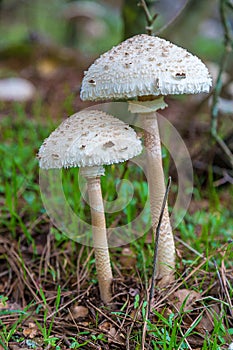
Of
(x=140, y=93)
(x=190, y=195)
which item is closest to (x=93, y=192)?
(x=140, y=93)

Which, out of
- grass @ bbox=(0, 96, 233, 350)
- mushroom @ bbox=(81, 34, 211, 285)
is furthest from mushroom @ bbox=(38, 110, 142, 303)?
grass @ bbox=(0, 96, 233, 350)

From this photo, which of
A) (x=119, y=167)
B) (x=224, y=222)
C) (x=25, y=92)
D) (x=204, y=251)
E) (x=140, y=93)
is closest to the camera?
(x=140, y=93)

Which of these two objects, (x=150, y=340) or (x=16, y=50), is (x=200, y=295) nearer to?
(x=150, y=340)

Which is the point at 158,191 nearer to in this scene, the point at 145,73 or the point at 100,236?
the point at 100,236

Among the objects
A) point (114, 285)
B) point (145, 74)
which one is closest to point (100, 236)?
point (114, 285)

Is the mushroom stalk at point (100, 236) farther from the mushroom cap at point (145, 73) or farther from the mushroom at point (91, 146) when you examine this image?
the mushroom cap at point (145, 73)
